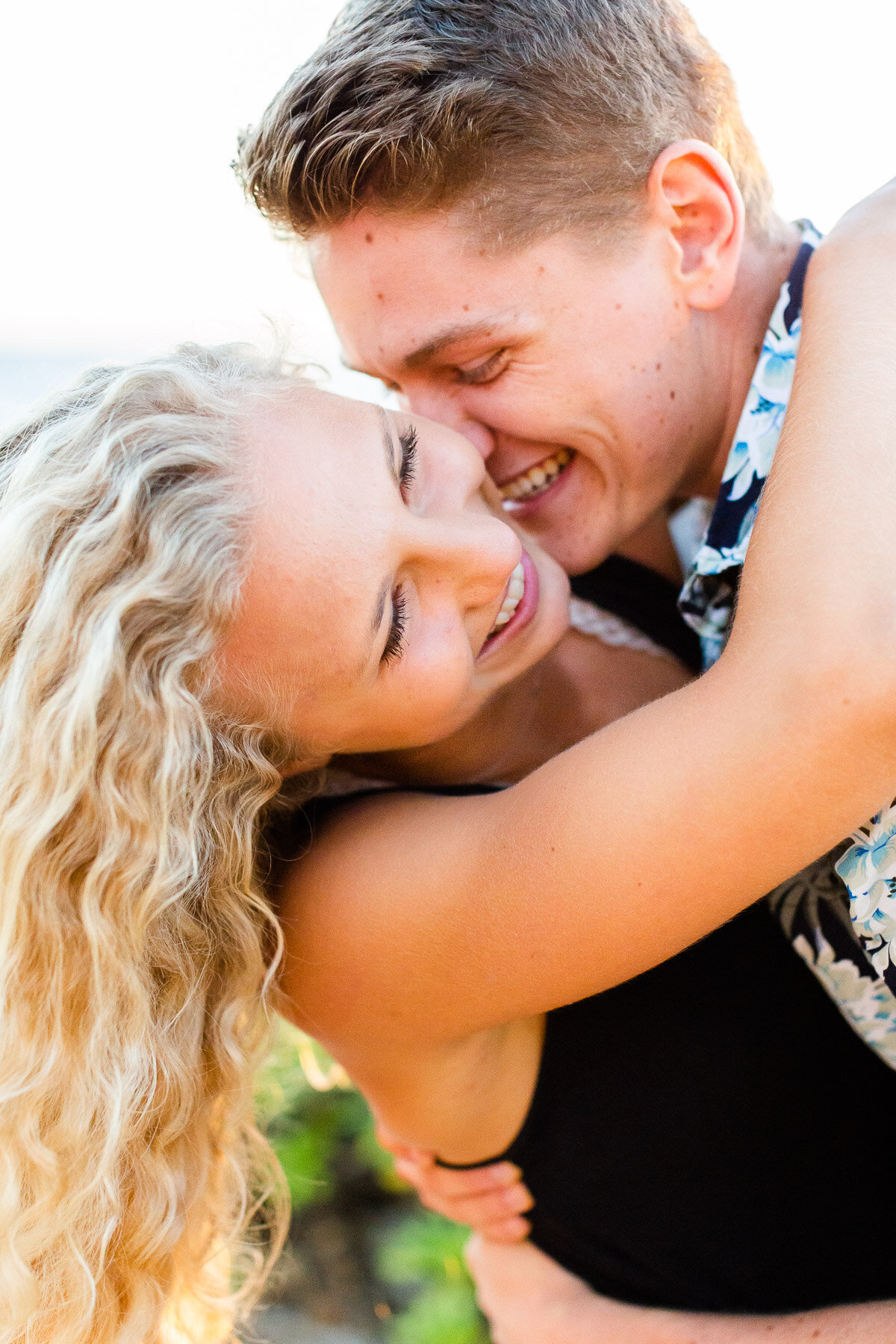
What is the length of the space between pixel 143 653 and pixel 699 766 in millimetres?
809

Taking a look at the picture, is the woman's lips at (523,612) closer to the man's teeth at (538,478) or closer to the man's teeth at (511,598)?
the man's teeth at (511,598)

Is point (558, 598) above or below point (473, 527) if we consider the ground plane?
below

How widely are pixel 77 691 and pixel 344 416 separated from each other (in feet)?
2.06

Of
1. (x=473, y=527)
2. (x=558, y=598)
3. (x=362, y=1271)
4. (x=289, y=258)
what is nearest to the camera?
(x=473, y=527)

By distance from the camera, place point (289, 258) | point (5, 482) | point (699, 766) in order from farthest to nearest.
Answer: point (289, 258) → point (5, 482) → point (699, 766)

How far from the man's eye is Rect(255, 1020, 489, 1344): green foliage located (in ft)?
6.13

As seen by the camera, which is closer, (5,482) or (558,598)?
(5,482)

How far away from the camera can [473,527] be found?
1876 millimetres

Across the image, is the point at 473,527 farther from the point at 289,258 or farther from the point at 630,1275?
the point at 630,1275

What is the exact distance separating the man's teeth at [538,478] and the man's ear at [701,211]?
0.40 meters

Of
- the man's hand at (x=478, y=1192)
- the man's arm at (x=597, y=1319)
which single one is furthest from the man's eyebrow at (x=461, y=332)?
the man's arm at (x=597, y=1319)

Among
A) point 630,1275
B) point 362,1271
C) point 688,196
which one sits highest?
point 688,196

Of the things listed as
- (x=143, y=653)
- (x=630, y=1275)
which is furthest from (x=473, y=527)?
(x=630, y=1275)

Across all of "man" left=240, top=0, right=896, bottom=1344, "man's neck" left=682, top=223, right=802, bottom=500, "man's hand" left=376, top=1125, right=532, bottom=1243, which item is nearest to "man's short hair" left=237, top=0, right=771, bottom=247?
"man" left=240, top=0, right=896, bottom=1344
